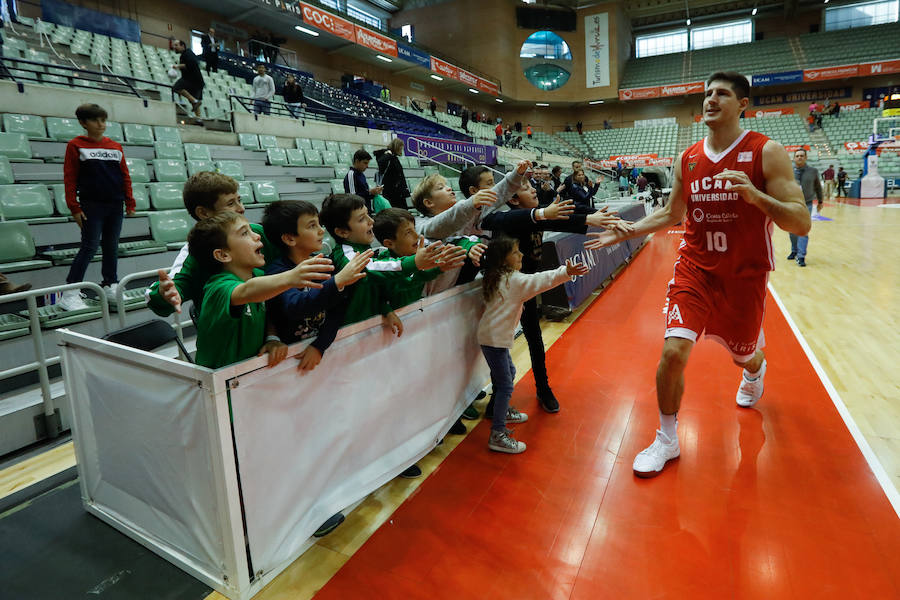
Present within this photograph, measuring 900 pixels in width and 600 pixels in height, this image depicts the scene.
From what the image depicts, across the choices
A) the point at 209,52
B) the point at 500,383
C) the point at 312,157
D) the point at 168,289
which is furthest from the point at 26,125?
the point at 209,52

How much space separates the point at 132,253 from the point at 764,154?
5.04 m

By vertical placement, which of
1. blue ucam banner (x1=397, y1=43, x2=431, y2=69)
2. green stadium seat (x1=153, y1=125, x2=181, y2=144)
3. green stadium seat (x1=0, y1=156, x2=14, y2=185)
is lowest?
green stadium seat (x1=0, y1=156, x2=14, y2=185)

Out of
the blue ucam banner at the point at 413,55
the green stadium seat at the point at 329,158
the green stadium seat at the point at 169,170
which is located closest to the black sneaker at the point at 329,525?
the green stadium seat at the point at 169,170

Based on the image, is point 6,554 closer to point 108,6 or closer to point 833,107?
point 108,6

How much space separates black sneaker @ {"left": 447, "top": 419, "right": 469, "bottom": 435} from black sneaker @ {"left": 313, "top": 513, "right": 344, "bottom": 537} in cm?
100

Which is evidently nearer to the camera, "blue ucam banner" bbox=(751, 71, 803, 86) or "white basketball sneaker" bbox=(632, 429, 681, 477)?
"white basketball sneaker" bbox=(632, 429, 681, 477)

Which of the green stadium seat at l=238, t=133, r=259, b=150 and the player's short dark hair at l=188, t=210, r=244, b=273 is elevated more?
the green stadium seat at l=238, t=133, r=259, b=150

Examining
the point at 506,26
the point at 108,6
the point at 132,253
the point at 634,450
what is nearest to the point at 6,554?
the point at 634,450

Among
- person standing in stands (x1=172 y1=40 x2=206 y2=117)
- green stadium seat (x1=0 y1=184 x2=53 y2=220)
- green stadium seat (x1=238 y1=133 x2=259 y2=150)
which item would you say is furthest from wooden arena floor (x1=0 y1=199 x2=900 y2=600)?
person standing in stands (x1=172 y1=40 x2=206 y2=117)

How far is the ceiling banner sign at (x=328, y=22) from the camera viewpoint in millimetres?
18523

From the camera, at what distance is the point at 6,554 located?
1.96 metres

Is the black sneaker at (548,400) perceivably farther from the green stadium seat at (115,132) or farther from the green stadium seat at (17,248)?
the green stadium seat at (115,132)

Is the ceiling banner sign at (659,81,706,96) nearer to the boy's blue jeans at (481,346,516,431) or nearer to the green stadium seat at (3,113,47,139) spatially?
the green stadium seat at (3,113,47,139)

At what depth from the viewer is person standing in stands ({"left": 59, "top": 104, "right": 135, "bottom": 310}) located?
371cm
